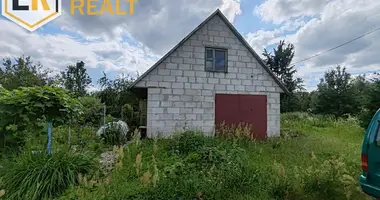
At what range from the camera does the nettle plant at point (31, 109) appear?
3488 millimetres

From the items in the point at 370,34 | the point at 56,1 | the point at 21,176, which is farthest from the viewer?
the point at 370,34

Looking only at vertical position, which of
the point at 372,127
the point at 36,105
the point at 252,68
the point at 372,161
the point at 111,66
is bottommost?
the point at 372,161

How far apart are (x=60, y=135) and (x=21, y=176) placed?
453cm

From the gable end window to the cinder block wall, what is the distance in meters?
0.19

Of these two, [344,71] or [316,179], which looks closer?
[316,179]

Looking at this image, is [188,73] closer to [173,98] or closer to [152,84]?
[173,98]

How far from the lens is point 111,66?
669 inches

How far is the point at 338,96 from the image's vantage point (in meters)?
19.6

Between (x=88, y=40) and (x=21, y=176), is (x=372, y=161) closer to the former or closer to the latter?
(x=21, y=176)

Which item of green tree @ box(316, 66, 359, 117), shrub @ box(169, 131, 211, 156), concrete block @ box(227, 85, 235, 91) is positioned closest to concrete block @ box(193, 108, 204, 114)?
concrete block @ box(227, 85, 235, 91)

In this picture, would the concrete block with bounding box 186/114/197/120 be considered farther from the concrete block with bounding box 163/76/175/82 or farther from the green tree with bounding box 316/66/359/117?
the green tree with bounding box 316/66/359/117

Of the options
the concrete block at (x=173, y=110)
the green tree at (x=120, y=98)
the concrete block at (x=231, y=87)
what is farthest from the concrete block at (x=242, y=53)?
the green tree at (x=120, y=98)

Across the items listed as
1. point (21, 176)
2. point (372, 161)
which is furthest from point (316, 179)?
point (21, 176)

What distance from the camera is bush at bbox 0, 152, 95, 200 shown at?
3.19 m
